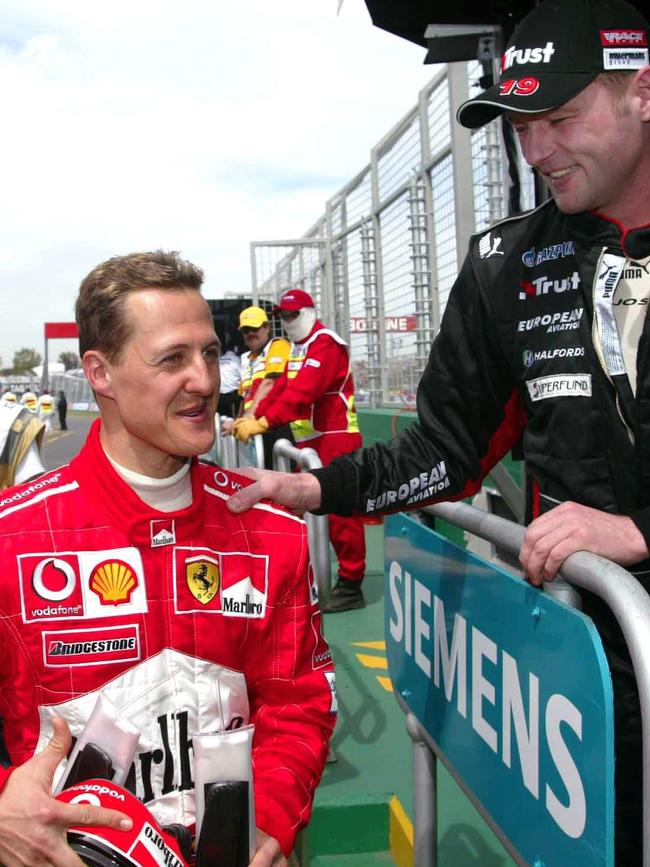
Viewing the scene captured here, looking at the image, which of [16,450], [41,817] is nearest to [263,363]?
[16,450]

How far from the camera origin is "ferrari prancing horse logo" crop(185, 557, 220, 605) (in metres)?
1.78

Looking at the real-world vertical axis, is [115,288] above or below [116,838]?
above

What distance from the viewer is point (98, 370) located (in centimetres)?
185

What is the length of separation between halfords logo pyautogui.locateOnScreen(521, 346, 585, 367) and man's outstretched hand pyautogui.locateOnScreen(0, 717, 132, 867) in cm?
113

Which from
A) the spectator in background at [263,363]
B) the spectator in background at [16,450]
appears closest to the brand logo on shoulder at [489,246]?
the spectator in background at [16,450]

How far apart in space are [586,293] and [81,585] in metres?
1.13

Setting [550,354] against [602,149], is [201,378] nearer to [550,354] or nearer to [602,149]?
[550,354]

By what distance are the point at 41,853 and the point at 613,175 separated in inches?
59.3

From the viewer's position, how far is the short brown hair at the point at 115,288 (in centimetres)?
181

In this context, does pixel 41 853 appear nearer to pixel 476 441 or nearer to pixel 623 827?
pixel 623 827

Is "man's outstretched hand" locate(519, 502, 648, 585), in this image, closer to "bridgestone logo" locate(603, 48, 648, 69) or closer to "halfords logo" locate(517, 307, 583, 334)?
"halfords logo" locate(517, 307, 583, 334)

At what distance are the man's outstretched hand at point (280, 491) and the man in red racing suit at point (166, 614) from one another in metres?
0.04

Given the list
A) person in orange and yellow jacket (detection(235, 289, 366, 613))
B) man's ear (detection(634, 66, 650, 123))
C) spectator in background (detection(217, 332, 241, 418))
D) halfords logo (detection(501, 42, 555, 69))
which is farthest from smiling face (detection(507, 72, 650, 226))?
spectator in background (detection(217, 332, 241, 418))

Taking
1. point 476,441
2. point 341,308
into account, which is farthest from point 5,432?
point 341,308
